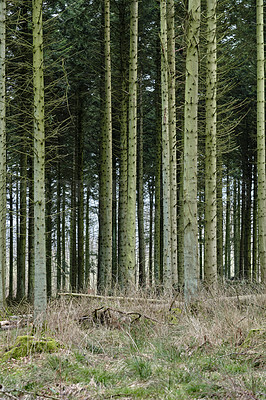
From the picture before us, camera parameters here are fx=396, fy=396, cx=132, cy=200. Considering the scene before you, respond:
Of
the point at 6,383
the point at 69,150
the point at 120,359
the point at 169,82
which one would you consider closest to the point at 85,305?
the point at 120,359

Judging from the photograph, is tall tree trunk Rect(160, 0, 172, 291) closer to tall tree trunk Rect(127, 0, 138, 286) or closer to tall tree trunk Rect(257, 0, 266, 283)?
tall tree trunk Rect(127, 0, 138, 286)

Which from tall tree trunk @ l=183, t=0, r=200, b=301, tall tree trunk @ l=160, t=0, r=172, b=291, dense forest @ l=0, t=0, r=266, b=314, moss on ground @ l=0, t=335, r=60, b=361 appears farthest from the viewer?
tall tree trunk @ l=160, t=0, r=172, b=291

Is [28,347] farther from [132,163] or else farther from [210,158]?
[132,163]

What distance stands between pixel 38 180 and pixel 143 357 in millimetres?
4024

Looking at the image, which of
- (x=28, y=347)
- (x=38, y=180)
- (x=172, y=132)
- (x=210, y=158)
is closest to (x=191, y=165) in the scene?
(x=210, y=158)

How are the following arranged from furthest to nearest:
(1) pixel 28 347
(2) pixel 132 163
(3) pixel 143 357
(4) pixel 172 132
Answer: (4) pixel 172 132 → (2) pixel 132 163 → (1) pixel 28 347 → (3) pixel 143 357

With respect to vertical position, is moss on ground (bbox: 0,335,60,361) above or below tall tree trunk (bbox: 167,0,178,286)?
below

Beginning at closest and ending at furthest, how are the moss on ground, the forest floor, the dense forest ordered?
1. the forest floor
2. the moss on ground
3. the dense forest

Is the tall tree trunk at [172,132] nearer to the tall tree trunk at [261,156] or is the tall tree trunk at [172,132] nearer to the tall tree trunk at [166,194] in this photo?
the tall tree trunk at [166,194]

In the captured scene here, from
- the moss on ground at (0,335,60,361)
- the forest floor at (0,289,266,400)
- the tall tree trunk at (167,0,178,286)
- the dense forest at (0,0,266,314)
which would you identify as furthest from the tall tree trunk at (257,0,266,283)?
the moss on ground at (0,335,60,361)

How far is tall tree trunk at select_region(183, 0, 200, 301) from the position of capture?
284 inches

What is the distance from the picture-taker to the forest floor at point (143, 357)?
366 cm

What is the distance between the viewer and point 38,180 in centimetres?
737

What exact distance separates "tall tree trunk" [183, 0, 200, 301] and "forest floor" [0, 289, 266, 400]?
0.63 metres
